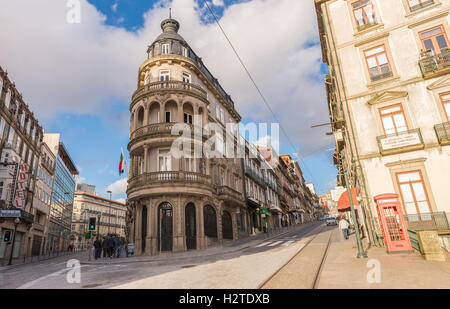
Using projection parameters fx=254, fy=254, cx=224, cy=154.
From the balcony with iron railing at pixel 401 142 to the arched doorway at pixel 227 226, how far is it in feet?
51.6

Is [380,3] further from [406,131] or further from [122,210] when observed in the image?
[122,210]

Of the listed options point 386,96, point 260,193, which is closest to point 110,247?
point 386,96

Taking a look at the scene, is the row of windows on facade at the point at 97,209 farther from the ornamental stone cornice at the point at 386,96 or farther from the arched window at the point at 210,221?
the ornamental stone cornice at the point at 386,96

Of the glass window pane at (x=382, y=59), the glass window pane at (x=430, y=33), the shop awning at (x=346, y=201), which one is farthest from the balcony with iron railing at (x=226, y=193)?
the glass window pane at (x=430, y=33)

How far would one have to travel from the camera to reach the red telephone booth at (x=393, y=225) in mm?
10828

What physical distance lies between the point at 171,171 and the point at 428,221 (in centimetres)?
1590

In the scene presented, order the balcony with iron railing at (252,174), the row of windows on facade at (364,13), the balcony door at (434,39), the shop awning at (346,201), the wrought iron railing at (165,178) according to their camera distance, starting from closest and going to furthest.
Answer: the balcony door at (434,39) < the row of windows on facade at (364,13) < the shop awning at (346,201) < the wrought iron railing at (165,178) < the balcony with iron railing at (252,174)

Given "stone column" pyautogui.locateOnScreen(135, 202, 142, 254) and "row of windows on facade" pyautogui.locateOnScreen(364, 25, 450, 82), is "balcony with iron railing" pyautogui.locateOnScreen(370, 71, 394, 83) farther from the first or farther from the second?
"stone column" pyautogui.locateOnScreen(135, 202, 142, 254)

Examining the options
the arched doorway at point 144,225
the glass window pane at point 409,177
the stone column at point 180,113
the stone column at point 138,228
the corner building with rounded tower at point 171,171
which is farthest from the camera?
the stone column at point 180,113

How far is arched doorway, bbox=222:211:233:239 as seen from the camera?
24.8 metres

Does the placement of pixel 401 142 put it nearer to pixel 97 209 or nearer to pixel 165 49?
pixel 165 49

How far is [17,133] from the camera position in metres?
29.1

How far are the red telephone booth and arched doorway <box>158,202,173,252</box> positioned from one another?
45.8 ft
